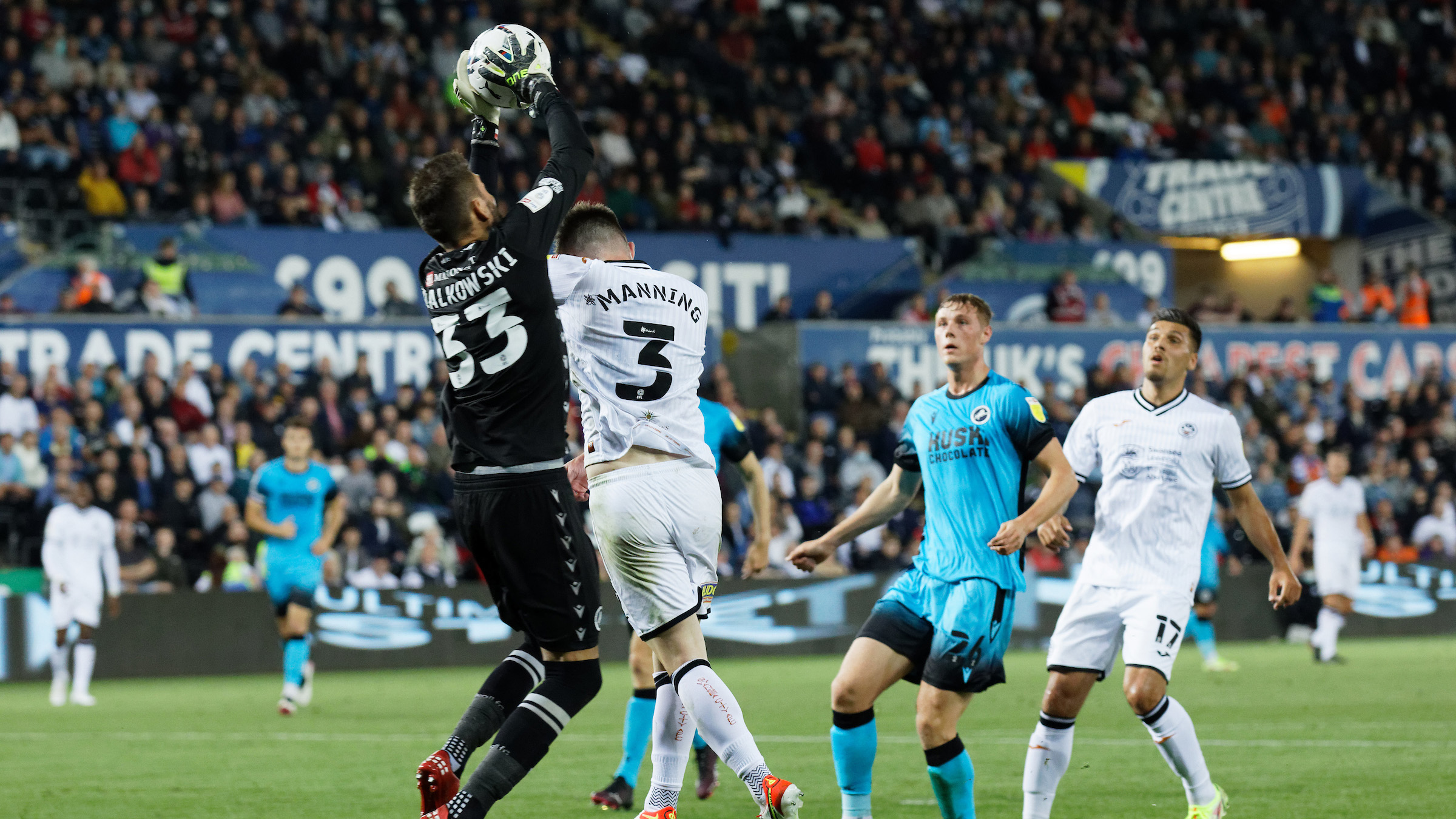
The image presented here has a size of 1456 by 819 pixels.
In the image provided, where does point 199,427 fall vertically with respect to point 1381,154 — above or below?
below

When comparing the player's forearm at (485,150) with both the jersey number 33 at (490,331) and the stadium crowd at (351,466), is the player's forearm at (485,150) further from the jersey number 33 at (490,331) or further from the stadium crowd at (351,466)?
the stadium crowd at (351,466)

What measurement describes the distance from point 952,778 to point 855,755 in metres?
0.40

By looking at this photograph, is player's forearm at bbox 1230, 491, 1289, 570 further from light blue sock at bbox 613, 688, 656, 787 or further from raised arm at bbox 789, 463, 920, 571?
light blue sock at bbox 613, 688, 656, 787

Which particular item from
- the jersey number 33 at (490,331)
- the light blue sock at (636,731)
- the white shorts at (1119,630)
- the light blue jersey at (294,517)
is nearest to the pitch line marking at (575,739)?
the light blue jersey at (294,517)

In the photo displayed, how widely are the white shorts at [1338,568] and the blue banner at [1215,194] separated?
1080 centimetres

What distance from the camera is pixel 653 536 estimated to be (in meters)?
6.50

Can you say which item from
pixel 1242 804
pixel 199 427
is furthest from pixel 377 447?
pixel 1242 804

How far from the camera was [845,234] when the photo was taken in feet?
86.6

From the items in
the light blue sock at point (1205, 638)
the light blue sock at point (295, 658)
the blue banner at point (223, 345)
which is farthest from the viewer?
the blue banner at point (223, 345)

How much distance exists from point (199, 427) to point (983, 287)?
1170cm

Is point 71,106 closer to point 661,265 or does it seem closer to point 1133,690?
point 661,265

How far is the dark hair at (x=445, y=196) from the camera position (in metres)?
6.16

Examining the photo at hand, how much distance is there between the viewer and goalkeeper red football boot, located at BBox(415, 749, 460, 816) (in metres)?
6.05

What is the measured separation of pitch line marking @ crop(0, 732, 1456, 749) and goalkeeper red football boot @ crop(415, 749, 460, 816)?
522 cm
